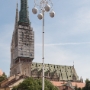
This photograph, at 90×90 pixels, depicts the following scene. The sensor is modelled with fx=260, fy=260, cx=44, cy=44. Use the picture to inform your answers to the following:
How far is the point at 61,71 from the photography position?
441ft

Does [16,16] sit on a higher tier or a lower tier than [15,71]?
higher

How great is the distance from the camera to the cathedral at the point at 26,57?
118m

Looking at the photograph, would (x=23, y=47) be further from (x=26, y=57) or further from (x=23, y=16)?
(x=23, y=16)

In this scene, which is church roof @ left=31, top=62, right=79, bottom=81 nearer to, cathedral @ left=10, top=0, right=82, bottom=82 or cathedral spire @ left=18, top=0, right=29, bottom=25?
cathedral @ left=10, top=0, right=82, bottom=82

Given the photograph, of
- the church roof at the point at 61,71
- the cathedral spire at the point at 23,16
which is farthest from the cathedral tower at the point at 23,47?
the church roof at the point at 61,71

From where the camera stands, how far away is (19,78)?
252ft

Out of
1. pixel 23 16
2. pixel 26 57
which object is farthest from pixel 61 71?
pixel 23 16

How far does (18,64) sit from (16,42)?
10.8 meters

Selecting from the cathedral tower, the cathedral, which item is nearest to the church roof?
the cathedral

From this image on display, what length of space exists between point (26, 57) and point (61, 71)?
24.7 metres

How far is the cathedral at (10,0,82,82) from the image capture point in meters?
118

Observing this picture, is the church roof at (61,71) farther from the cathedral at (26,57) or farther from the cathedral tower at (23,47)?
the cathedral tower at (23,47)

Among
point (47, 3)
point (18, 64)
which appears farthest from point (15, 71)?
point (47, 3)

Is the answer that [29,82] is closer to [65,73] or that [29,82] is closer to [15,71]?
[15,71]
